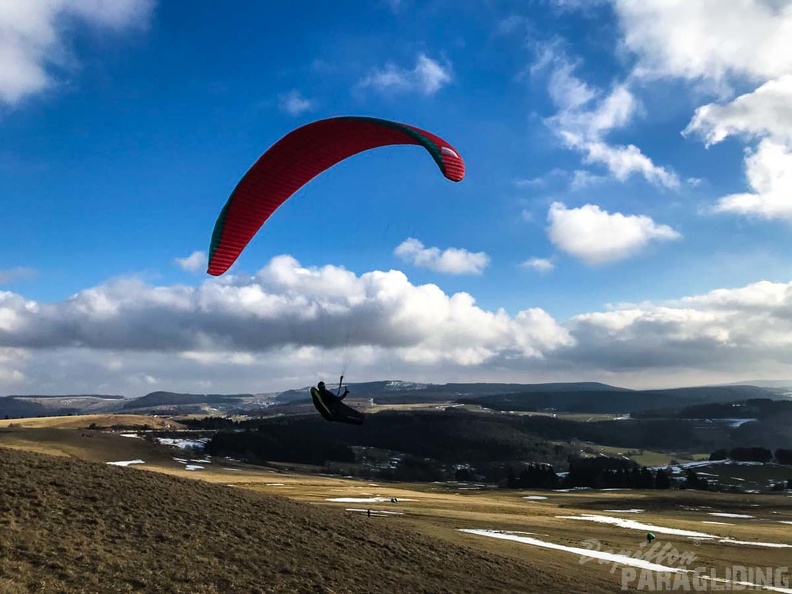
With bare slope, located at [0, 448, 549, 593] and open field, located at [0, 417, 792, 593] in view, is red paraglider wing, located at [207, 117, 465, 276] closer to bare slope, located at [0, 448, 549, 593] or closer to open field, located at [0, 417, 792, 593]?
bare slope, located at [0, 448, 549, 593]

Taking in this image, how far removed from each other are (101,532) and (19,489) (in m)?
5.09

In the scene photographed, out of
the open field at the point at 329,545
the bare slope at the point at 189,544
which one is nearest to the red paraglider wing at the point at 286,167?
the bare slope at the point at 189,544

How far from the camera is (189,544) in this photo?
62.0ft

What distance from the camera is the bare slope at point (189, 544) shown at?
15.0 m

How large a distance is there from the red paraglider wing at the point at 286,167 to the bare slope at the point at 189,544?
387 inches

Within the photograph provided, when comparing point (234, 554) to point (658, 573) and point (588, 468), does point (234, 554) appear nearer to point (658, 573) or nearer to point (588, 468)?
point (658, 573)

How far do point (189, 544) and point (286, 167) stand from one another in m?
14.0

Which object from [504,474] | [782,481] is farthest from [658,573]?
[504,474]

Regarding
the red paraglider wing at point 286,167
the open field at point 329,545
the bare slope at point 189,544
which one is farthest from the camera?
the red paraglider wing at point 286,167

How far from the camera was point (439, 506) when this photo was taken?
52.3 metres

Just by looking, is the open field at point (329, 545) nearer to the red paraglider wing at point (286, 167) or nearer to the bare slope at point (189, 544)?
the bare slope at point (189, 544)

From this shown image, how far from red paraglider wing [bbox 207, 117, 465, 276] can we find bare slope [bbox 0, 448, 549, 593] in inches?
387

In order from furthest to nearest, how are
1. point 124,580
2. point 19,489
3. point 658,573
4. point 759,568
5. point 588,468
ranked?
point 588,468 → point 759,568 → point 658,573 → point 19,489 → point 124,580

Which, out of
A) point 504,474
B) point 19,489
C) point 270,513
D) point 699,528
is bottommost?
point 504,474
